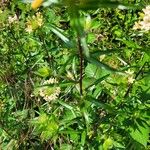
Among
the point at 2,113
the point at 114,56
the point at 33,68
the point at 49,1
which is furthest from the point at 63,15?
the point at 49,1

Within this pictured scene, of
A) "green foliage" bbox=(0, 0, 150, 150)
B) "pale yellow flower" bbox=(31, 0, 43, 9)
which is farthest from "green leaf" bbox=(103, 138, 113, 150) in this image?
"pale yellow flower" bbox=(31, 0, 43, 9)

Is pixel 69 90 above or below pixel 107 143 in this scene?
above

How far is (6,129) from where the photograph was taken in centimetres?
224

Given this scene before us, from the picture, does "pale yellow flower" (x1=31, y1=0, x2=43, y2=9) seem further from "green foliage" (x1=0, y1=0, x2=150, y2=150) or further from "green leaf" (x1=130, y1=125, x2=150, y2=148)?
"green leaf" (x1=130, y1=125, x2=150, y2=148)

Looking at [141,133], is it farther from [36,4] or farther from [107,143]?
[36,4]

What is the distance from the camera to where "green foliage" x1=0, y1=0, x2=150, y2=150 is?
1.62 m

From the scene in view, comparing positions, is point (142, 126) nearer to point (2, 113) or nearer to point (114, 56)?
point (114, 56)

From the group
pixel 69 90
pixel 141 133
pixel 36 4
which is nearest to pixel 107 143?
pixel 141 133

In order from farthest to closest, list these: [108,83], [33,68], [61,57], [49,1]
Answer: [33,68] < [61,57] < [108,83] < [49,1]

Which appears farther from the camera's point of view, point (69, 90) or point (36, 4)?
point (69, 90)

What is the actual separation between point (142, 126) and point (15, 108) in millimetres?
919

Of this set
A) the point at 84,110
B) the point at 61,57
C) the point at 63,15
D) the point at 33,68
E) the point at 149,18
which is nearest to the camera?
the point at 149,18

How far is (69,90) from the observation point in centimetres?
185

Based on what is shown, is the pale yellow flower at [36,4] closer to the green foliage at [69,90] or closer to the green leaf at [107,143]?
the green foliage at [69,90]
